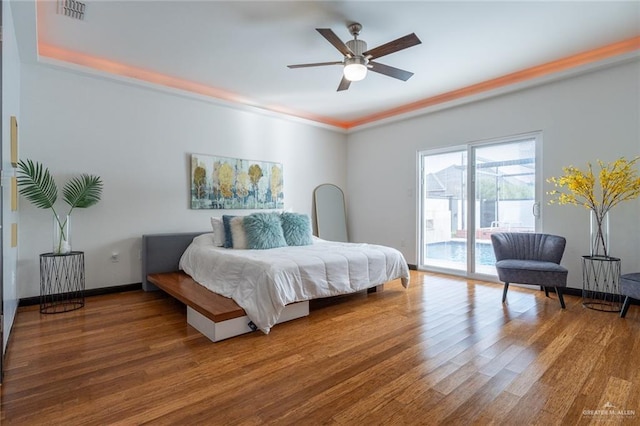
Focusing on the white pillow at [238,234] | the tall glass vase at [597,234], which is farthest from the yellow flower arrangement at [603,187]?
the white pillow at [238,234]

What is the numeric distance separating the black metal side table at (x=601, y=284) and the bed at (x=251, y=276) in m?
1.96

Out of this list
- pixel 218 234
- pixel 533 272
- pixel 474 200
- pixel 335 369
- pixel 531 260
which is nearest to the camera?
pixel 335 369

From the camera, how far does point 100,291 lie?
3740 millimetres

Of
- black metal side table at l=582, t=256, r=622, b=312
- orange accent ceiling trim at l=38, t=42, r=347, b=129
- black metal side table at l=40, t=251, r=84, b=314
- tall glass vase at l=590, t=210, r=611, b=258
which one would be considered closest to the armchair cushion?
black metal side table at l=582, t=256, r=622, b=312

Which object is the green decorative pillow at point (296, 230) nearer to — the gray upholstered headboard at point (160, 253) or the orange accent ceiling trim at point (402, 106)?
the gray upholstered headboard at point (160, 253)

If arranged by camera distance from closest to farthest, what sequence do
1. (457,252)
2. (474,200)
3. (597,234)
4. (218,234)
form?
1. (597,234)
2. (218,234)
3. (474,200)
4. (457,252)

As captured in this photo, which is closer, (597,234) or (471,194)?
(597,234)

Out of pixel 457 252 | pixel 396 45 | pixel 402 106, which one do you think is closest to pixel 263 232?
pixel 396 45

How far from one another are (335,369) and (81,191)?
10.6 feet

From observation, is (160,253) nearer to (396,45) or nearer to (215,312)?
(215,312)

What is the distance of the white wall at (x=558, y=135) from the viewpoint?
11.1ft

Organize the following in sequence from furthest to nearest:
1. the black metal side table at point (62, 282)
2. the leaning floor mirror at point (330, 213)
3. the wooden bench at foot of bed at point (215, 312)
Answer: the leaning floor mirror at point (330, 213) → the black metal side table at point (62, 282) → the wooden bench at foot of bed at point (215, 312)

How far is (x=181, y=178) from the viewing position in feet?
14.3

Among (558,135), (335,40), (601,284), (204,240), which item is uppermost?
(335,40)
